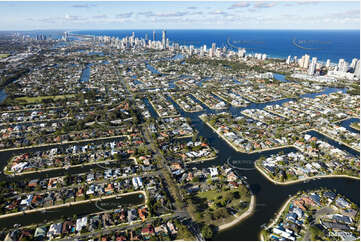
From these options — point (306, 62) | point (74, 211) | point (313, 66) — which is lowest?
point (74, 211)

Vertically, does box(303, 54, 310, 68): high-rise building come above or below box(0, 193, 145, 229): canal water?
above

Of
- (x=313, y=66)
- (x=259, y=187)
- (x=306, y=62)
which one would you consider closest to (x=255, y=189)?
(x=259, y=187)

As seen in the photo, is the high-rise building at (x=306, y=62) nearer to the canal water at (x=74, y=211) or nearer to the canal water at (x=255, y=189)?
the canal water at (x=255, y=189)

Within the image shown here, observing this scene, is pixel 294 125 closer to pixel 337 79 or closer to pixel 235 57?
pixel 337 79

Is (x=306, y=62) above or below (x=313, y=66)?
above

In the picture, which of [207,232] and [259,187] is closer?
[207,232]

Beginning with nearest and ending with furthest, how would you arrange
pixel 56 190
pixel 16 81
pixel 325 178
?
1. pixel 56 190
2. pixel 325 178
3. pixel 16 81

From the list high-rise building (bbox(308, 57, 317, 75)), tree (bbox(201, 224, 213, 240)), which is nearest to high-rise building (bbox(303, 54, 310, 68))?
high-rise building (bbox(308, 57, 317, 75))

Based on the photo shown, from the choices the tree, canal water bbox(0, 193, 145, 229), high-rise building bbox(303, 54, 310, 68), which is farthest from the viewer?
high-rise building bbox(303, 54, 310, 68)

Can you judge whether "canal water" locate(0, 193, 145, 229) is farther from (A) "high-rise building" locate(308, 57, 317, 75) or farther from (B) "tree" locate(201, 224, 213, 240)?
(A) "high-rise building" locate(308, 57, 317, 75)

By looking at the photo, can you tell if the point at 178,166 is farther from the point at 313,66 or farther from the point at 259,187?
the point at 313,66

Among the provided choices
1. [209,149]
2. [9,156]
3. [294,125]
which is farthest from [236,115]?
[9,156]
